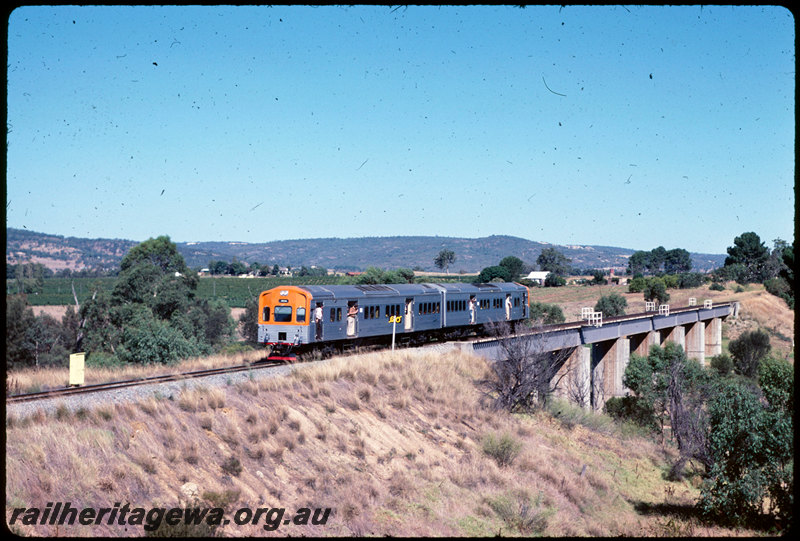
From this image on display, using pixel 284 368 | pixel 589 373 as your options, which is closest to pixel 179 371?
pixel 284 368

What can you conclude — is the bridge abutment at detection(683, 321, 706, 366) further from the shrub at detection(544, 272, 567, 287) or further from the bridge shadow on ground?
the shrub at detection(544, 272, 567, 287)

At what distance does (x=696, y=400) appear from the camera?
1420 inches

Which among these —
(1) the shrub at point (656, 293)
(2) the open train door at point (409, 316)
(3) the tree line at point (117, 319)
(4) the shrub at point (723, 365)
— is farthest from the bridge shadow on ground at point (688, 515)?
(1) the shrub at point (656, 293)

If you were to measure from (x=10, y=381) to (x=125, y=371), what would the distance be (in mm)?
3996

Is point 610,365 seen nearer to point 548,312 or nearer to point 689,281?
point 548,312

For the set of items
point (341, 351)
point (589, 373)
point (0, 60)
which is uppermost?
point (0, 60)

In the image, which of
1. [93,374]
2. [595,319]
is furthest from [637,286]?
[93,374]

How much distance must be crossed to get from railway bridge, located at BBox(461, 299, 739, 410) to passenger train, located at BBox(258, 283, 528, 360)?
2882 millimetres

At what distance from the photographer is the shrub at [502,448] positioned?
68.2ft

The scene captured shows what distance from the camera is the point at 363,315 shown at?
30.0 metres

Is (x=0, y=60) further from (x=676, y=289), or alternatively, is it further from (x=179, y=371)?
(x=676, y=289)

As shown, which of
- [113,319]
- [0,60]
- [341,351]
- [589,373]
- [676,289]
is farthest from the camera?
[676,289]

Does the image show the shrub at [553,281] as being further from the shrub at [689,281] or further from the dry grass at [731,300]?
the shrub at [689,281]

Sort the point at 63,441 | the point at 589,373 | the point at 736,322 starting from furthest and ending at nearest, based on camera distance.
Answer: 1. the point at 736,322
2. the point at 589,373
3. the point at 63,441
